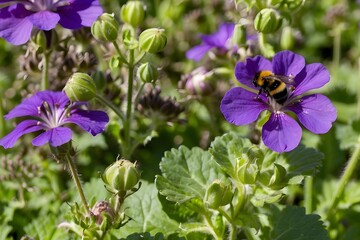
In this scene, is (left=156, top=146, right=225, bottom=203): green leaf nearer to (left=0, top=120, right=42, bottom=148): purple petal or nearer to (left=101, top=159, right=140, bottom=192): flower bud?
(left=101, top=159, right=140, bottom=192): flower bud

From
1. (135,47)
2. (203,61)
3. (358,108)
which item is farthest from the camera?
(203,61)

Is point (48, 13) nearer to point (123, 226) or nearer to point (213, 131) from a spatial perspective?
point (123, 226)

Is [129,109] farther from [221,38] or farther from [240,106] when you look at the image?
[221,38]

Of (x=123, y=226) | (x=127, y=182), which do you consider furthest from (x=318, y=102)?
(x=123, y=226)

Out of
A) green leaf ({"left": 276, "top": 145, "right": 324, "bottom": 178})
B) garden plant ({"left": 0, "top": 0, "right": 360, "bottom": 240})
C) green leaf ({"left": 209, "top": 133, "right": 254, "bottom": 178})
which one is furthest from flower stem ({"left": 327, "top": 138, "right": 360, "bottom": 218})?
green leaf ({"left": 209, "top": 133, "right": 254, "bottom": 178})

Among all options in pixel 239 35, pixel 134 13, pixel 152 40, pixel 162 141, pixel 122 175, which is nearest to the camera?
pixel 122 175

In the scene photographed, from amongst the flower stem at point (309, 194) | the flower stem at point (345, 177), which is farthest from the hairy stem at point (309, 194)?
the flower stem at point (345, 177)

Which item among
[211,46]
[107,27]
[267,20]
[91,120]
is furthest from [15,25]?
[211,46]
